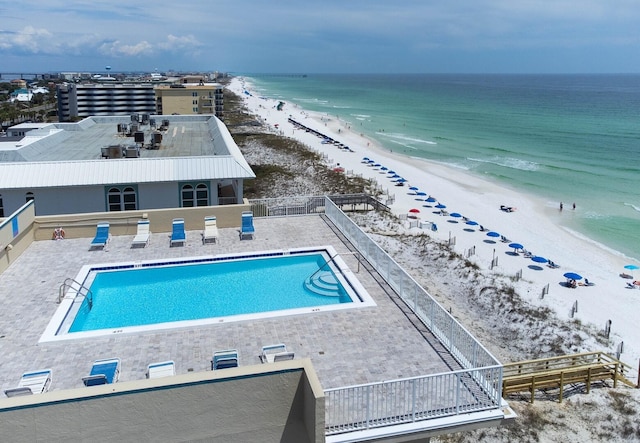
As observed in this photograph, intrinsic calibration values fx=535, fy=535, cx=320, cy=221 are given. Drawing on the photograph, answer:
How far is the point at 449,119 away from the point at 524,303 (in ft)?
296

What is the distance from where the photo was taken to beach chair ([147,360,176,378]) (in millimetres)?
9703

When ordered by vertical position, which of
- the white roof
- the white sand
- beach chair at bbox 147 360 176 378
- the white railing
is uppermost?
the white roof

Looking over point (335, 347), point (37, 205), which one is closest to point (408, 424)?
point (335, 347)

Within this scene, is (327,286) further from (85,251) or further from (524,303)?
(524,303)

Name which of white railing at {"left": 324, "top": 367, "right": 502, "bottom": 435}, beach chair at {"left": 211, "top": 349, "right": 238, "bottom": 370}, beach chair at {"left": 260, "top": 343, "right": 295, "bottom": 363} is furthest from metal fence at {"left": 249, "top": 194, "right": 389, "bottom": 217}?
white railing at {"left": 324, "top": 367, "right": 502, "bottom": 435}

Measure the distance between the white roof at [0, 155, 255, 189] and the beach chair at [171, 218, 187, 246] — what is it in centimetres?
239

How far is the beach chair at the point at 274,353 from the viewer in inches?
397

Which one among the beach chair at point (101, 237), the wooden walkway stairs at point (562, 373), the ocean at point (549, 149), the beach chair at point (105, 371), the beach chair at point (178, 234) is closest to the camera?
the beach chair at point (105, 371)

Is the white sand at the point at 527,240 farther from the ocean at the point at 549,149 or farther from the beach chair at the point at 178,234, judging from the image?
the beach chair at the point at 178,234

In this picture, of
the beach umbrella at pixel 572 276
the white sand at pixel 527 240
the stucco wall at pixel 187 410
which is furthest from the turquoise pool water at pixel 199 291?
the beach umbrella at pixel 572 276

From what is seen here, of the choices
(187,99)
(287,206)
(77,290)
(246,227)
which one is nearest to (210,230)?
(246,227)

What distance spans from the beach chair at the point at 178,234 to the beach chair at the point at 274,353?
830 cm

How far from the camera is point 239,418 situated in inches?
332

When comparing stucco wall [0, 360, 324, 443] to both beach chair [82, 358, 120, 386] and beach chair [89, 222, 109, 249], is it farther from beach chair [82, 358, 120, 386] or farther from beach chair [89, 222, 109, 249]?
beach chair [89, 222, 109, 249]
